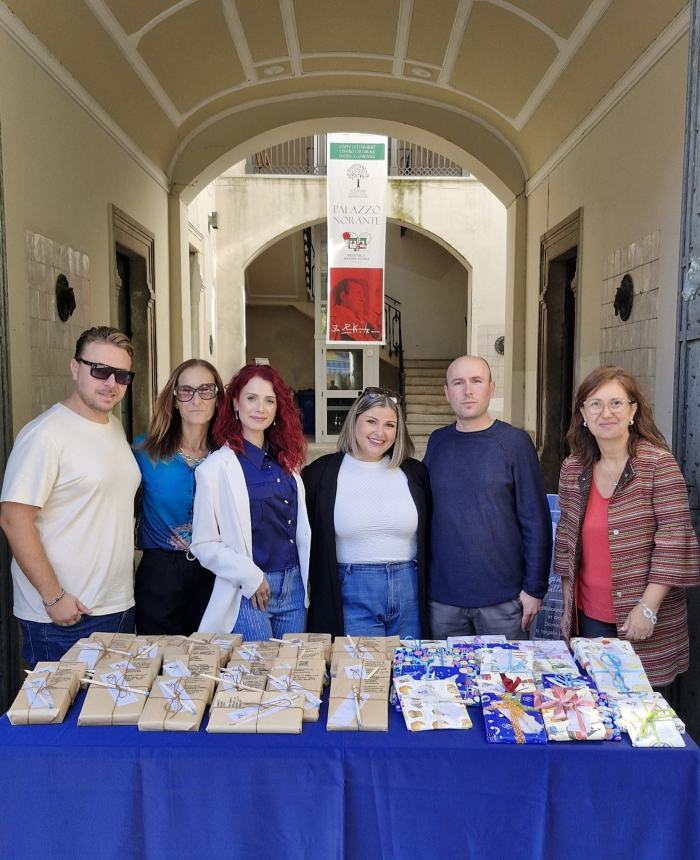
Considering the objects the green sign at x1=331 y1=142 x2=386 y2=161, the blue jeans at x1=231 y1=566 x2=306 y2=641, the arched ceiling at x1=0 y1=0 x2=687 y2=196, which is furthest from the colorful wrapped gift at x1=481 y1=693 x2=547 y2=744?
the green sign at x1=331 y1=142 x2=386 y2=161

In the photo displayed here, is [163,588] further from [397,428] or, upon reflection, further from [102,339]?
[397,428]

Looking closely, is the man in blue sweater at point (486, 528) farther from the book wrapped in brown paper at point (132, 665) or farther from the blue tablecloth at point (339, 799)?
the book wrapped in brown paper at point (132, 665)

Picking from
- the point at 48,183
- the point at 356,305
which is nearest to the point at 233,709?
the point at 48,183

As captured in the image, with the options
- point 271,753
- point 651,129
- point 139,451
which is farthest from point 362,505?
point 651,129

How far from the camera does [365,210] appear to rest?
9.73 meters

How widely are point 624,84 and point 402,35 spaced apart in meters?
1.80

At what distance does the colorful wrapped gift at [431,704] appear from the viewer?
1.76 m

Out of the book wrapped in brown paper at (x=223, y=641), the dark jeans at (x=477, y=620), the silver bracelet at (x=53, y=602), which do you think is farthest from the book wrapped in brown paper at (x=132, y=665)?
the dark jeans at (x=477, y=620)

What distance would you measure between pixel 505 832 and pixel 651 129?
381 centimetres

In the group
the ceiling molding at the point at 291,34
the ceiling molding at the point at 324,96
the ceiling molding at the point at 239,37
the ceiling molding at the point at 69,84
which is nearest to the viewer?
the ceiling molding at the point at 69,84

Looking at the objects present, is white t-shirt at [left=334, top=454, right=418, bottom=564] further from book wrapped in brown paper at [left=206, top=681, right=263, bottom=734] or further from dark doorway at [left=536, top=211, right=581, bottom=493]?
dark doorway at [left=536, top=211, right=581, bottom=493]

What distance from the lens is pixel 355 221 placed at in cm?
973

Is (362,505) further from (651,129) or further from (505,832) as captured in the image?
(651,129)

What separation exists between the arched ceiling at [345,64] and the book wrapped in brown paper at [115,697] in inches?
125
